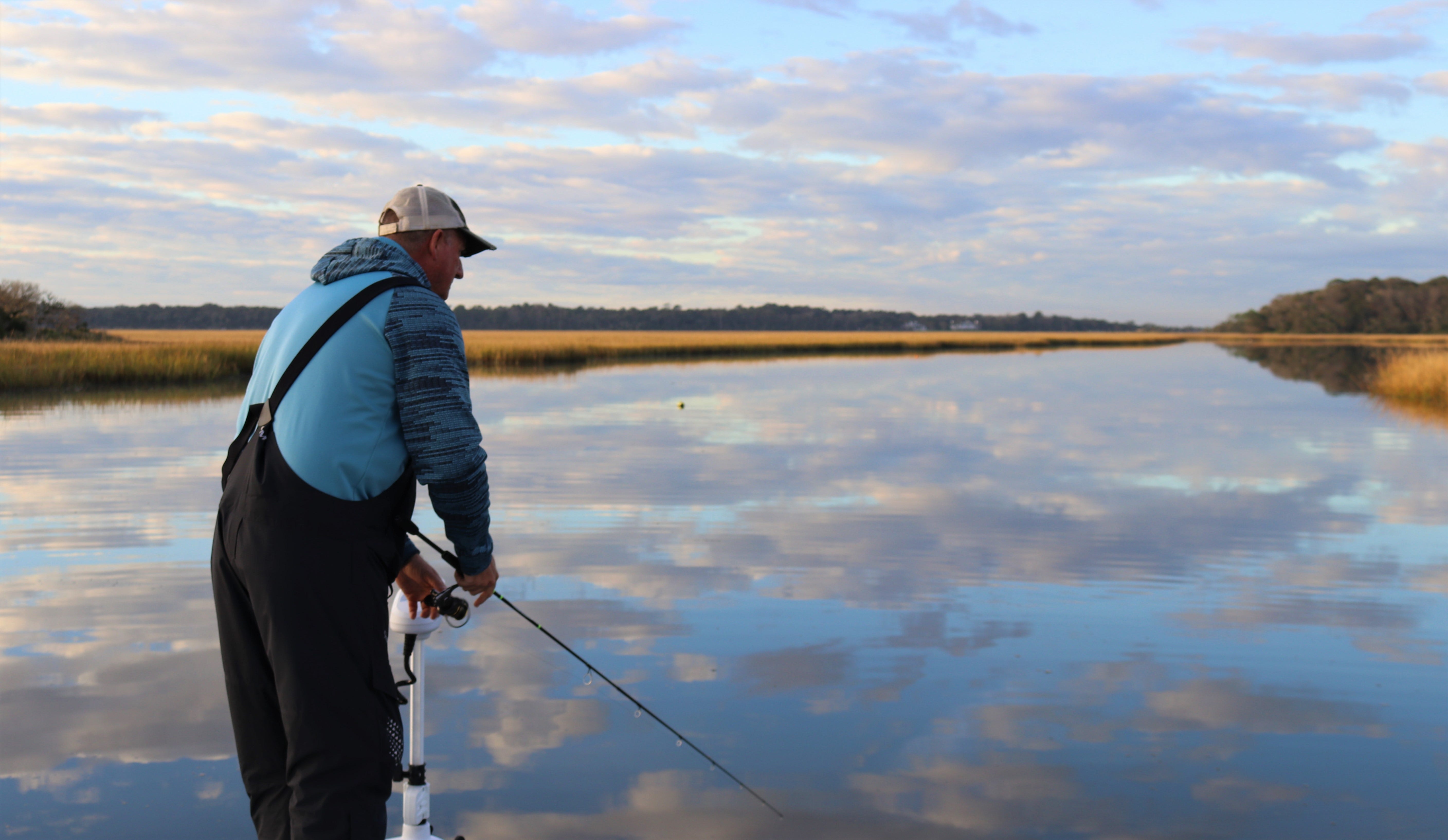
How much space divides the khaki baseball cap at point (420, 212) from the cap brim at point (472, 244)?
0.08ft

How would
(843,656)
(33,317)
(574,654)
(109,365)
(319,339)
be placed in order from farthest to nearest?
(33,317)
(109,365)
(843,656)
(574,654)
(319,339)

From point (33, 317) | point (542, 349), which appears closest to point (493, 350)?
point (542, 349)

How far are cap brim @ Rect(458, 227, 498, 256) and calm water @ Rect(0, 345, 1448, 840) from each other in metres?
1.80

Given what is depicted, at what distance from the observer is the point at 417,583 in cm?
282

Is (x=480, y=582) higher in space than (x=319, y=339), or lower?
lower

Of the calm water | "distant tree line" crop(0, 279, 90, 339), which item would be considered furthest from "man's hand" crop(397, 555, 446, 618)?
"distant tree line" crop(0, 279, 90, 339)

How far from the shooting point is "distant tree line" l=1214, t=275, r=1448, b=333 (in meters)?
128

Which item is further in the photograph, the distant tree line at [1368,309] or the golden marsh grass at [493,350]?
the distant tree line at [1368,309]

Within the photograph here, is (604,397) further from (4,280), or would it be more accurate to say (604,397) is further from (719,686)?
(4,280)

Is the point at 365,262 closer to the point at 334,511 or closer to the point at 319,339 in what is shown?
the point at 319,339

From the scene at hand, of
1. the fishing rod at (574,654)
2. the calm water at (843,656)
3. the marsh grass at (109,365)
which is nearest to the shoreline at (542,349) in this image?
the marsh grass at (109,365)

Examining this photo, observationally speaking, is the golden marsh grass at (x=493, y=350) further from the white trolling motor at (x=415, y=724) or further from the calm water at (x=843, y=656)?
the white trolling motor at (x=415, y=724)

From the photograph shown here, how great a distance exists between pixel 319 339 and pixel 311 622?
62 centimetres

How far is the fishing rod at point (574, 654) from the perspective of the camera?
2725mm
